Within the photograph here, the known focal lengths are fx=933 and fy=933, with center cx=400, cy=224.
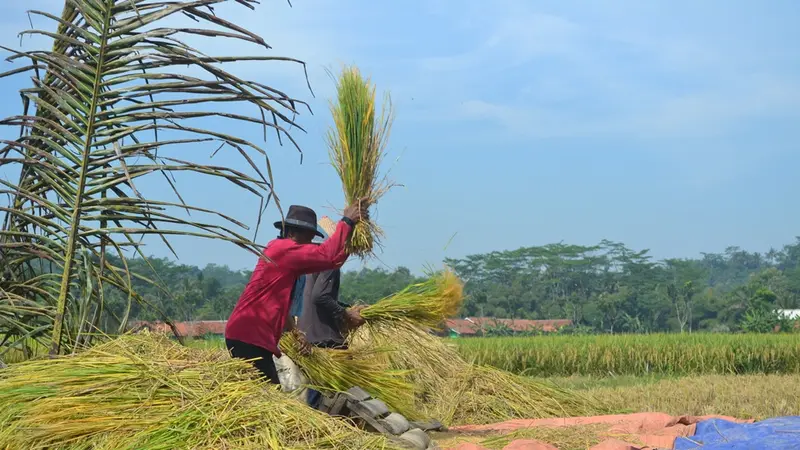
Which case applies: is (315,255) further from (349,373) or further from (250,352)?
(349,373)

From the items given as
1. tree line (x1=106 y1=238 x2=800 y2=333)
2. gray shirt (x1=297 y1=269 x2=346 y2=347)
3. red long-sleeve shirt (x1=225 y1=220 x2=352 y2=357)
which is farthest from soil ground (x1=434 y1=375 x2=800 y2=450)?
tree line (x1=106 y1=238 x2=800 y2=333)

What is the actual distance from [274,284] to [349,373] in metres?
1.03

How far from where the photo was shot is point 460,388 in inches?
277

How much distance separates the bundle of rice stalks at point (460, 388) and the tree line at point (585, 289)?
104ft

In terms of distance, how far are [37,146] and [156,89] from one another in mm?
742

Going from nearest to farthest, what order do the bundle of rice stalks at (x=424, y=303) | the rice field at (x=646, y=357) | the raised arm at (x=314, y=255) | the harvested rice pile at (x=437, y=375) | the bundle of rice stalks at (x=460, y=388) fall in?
the raised arm at (x=314, y=255) → the harvested rice pile at (x=437, y=375) → the bundle of rice stalks at (x=424, y=303) → the bundle of rice stalks at (x=460, y=388) → the rice field at (x=646, y=357)

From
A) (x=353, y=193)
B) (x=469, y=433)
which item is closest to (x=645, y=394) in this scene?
(x=469, y=433)

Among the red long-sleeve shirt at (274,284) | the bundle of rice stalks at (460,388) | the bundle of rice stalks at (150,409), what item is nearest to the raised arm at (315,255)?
the red long-sleeve shirt at (274,284)

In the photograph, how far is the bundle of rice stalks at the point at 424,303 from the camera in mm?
6523

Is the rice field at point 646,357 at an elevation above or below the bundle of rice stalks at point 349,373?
below

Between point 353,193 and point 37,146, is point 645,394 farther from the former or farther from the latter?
point 37,146

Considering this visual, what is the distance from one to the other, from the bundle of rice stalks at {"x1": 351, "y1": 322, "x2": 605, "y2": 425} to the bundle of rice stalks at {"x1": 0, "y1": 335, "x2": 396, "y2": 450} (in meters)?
2.74

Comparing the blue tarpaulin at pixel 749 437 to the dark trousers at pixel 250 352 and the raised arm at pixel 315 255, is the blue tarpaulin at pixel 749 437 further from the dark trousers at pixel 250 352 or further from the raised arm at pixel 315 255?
the dark trousers at pixel 250 352

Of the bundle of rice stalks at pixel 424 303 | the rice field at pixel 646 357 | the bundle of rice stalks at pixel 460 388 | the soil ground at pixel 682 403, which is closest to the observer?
the soil ground at pixel 682 403
